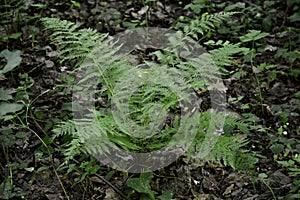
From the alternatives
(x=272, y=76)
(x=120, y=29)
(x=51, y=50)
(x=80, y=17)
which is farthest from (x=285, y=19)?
(x=51, y=50)

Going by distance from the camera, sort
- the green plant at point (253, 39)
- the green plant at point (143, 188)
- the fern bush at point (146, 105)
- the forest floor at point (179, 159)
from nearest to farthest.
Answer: the fern bush at point (146, 105) < the green plant at point (143, 188) < the forest floor at point (179, 159) < the green plant at point (253, 39)

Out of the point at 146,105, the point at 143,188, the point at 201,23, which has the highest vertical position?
Answer: the point at 201,23

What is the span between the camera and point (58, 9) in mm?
4340

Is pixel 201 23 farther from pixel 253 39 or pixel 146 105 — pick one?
pixel 146 105

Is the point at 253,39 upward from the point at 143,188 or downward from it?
upward

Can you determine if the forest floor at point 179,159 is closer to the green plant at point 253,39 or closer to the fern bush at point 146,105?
the green plant at point 253,39

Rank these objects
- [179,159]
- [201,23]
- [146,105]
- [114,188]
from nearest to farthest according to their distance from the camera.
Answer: [146,105] < [114,188] < [201,23] < [179,159]

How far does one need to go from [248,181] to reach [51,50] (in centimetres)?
210

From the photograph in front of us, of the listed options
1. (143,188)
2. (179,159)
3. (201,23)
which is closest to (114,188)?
(143,188)

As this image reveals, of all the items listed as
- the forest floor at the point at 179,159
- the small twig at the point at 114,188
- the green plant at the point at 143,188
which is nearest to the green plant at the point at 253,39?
the forest floor at the point at 179,159

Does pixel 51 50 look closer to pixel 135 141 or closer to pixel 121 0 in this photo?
pixel 121 0

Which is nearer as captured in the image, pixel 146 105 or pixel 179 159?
pixel 146 105

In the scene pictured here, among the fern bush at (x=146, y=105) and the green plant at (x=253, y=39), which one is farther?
the green plant at (x=253, y=39)

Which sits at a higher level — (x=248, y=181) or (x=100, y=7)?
(x=100, y=7)
